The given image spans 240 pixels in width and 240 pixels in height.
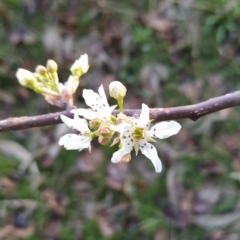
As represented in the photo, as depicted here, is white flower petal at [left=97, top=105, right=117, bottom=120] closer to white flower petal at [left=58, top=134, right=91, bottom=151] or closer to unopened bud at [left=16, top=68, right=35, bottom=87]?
white flower petal at [left=58, top=134, right=91, bottom=151]

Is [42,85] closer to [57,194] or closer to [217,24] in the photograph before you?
[57,194]

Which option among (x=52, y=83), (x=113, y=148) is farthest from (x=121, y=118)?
(x=113, y=148)

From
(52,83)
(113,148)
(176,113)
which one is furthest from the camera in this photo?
(113,148)

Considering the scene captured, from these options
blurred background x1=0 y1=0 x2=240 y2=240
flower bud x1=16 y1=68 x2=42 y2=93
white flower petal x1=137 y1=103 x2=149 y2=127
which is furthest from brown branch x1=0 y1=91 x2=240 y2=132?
blurred background x1=0 y1=0 x2=240 y2=240

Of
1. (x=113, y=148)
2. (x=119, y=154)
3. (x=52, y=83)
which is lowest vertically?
(x=119, y=154)

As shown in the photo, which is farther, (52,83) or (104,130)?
(52,83)

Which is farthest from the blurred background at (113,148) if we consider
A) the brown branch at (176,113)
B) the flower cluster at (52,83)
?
the brown branch at (176,113)

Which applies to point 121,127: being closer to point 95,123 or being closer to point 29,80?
point 95,123
